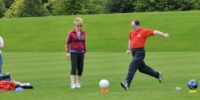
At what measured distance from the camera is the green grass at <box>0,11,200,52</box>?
41984 mm

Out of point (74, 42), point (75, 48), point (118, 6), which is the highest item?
point (74, 42)

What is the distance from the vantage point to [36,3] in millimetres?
72000

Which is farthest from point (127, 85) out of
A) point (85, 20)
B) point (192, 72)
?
point (85, 20)

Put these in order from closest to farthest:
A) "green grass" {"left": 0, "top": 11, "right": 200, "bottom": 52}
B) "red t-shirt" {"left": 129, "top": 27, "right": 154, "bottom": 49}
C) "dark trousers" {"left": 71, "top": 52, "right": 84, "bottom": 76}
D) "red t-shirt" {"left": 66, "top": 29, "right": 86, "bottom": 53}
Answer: "red t-shirt" {"left": 129, "top": 27, "right": 154, "bottom": 49}, "red t-shirt" {"left": 66, "top": 29, "right": 86, "bottom": 53}, "dark trousers" {"left": 71, "top": 52, "right": 84, "bottom": 76}, "green grass" {"left": 0, "top": 11, "right": 200, "bottom": 52}

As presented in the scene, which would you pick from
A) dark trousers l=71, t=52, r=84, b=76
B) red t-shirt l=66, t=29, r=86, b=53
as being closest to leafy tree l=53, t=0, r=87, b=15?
dark trousers l=71, t=52, r=84, b=76

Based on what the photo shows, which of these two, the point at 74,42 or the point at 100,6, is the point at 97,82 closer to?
the point at 74,42

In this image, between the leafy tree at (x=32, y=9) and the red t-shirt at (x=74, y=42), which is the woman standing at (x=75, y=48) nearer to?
the red t-shirt at (x=74, y=42)

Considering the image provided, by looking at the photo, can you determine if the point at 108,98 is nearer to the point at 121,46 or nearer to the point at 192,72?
the point at 192,72

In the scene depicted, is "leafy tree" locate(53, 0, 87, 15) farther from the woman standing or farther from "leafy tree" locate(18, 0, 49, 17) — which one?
the woman standing

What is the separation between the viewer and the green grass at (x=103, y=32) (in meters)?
42.0

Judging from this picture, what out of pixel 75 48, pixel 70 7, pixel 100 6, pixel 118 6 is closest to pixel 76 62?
pixel 75 48

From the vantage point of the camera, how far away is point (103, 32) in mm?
47719

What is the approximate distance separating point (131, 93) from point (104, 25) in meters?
37.5

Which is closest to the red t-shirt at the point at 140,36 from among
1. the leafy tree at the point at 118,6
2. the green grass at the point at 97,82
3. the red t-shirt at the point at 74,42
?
the green grass at the point at 97,82
